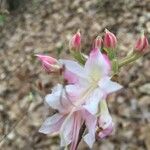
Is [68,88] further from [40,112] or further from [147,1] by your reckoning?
[147,1]

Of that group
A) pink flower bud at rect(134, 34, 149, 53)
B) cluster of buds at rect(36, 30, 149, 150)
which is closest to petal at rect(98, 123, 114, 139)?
cluster of buds at rect(36, 30, 149, 150)

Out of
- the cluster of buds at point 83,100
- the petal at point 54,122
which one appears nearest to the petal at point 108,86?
the cluster of buds at point 83,100

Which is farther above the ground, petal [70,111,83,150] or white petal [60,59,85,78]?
white petal [60,59,85,78]

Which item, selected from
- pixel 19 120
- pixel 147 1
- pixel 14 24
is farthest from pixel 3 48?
pixel 147 1

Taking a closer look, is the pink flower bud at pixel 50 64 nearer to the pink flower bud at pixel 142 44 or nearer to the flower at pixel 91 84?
the flower at pixel 91 84

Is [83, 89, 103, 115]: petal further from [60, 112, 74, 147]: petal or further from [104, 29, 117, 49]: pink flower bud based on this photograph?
[104, 29, 117, 49]: pink flower bud
